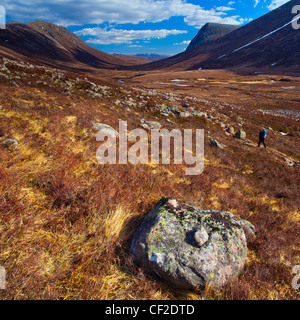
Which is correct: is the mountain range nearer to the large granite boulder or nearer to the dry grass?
the dry grass

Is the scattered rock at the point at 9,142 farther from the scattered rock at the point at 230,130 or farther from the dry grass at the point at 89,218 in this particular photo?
the scattered rock at the point at 230,130

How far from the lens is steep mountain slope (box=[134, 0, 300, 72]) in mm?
121694

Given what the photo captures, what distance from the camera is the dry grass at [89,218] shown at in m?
2.47

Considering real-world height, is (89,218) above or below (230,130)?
below

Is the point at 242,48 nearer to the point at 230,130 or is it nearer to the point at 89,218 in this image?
the point at 230,130

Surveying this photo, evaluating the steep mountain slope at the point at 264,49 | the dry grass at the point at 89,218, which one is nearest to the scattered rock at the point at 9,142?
the dry grass at the point at 89,218

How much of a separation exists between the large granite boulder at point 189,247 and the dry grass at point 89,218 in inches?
8.8

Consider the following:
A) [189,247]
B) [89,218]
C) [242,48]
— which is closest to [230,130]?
[189,247]

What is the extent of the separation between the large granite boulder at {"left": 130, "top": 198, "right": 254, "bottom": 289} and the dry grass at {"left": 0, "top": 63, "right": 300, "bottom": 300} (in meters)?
0.22

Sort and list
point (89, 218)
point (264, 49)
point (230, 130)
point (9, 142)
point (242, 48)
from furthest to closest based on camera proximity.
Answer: point (242, 48) → point (264, 49) → point (230, 130) → point (9, 142) → point (89, 218)

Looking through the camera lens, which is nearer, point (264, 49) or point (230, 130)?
point (230, 130)

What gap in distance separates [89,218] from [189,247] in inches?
84.3

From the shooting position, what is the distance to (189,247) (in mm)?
3010

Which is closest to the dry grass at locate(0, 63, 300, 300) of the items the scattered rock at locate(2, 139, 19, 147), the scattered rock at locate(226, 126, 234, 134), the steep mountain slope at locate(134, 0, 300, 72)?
the scattered rock at locate(2, 139, 19, 147)
